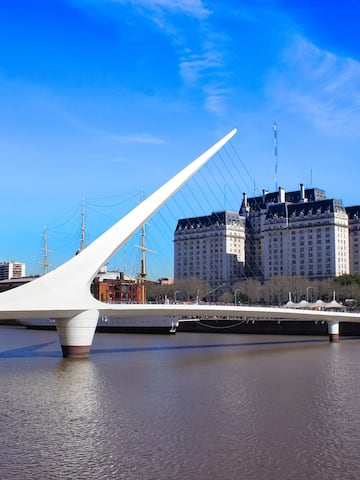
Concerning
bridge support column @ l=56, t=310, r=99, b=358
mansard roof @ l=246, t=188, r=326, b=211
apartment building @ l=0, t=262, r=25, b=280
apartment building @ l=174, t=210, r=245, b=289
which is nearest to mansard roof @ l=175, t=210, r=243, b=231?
apartment building @ l=174, t=210, r=245, b=289

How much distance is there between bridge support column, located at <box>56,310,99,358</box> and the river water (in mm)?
946

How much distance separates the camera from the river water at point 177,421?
30.5 feet

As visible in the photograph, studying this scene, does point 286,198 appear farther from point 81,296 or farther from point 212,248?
point 81,296

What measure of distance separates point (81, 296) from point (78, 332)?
1.51m

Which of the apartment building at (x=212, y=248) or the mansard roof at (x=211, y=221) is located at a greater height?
the mansard roof at (x=211, y=221)

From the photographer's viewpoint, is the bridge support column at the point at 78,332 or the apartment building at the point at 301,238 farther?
the apartment building at the point at 301,238

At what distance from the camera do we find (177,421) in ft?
40.3

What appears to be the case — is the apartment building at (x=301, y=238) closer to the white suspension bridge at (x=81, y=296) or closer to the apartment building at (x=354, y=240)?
the apartment building at (x=354, y=240)

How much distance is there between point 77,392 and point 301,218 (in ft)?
258

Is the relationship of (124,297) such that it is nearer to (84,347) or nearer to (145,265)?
(145,265)

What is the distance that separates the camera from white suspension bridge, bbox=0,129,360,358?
20.8 metres

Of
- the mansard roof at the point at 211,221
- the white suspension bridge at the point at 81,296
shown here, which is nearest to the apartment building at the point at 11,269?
the mansard roof at the point at 211,221

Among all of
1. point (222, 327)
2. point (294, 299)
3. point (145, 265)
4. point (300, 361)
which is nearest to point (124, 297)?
point (145, 265)

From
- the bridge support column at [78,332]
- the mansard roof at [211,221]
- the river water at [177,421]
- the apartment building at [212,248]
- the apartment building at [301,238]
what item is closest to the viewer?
the river water at [177,421]
